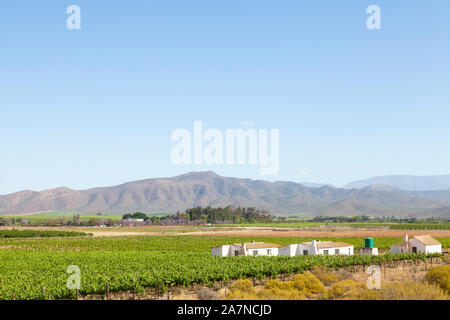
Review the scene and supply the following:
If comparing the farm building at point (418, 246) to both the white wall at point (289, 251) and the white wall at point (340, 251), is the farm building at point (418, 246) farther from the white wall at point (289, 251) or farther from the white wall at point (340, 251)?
the white wall at point (289, 251)

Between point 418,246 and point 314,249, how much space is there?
17.2 meters

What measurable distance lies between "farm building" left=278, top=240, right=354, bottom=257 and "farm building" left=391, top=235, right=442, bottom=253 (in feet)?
29.8

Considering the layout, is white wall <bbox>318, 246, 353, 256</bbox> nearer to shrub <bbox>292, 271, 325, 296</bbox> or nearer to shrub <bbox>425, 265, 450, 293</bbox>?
shrub <bbox>292, 271, 325, 296</bbox>

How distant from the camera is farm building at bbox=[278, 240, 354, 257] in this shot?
6438cm

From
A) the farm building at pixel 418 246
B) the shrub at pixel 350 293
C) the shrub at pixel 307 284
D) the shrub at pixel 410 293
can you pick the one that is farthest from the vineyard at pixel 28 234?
the shrub at pixel 410 293

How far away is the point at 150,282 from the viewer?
126ft

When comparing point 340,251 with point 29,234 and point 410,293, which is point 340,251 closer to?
point 410,293

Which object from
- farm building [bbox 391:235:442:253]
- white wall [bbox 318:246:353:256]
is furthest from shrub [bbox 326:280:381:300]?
farm building [bbox 391:235:442:253]

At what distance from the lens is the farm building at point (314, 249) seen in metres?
64.4
